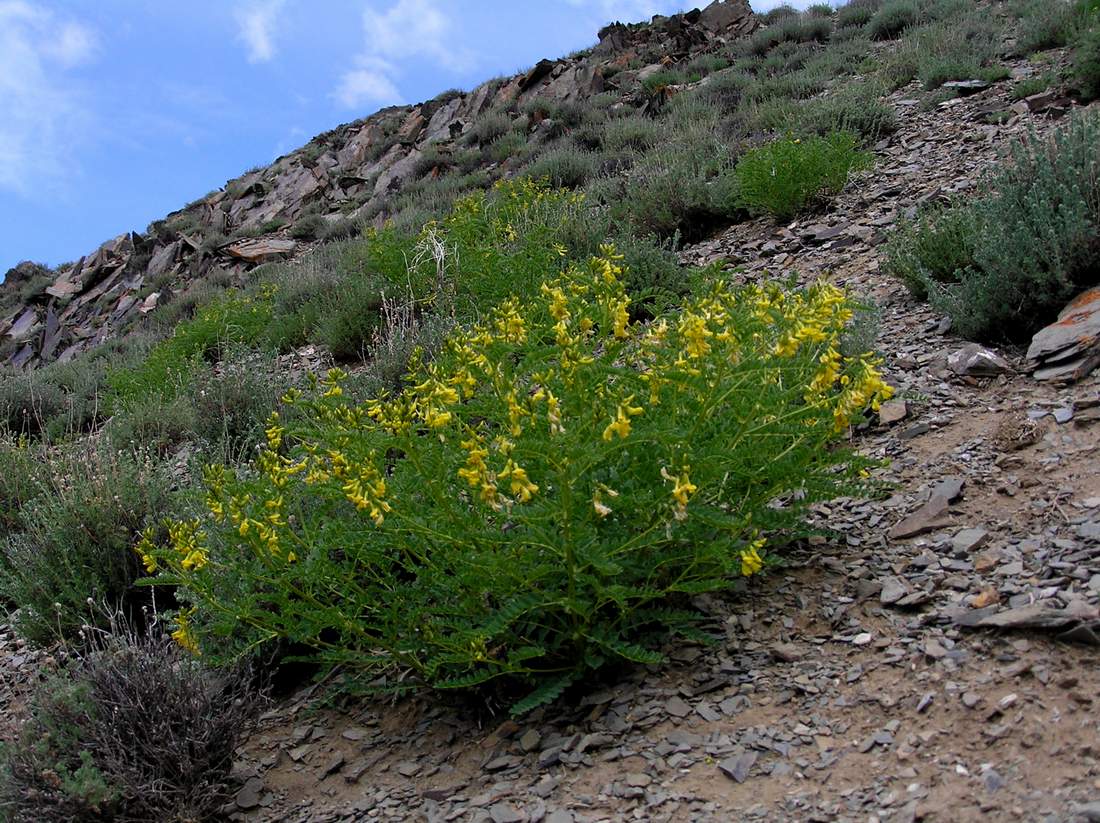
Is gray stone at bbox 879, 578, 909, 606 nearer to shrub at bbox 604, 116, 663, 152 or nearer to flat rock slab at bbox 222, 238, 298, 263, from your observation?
shrub at bbox 604, 116, 663, 152

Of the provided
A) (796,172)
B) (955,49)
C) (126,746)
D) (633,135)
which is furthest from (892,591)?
(633,135)

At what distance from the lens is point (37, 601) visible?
168 inches

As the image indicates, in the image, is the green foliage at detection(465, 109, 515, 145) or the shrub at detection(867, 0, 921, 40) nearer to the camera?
the shrub at detection(867, 0, 921, 40)

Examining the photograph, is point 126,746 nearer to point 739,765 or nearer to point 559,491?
point 559,491

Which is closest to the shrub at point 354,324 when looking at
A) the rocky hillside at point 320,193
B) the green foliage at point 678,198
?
the green foliage at point 678,198

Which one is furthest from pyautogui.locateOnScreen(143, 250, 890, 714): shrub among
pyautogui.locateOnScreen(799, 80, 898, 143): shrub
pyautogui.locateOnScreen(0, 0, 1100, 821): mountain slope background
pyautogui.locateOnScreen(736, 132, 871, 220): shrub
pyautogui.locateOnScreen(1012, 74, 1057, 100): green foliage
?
pyautogui.locateOnScreen(1012, 74, 1057, 100): green foliage

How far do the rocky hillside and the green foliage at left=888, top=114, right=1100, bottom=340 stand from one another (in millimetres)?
10736

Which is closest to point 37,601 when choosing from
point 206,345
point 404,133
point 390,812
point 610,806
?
point 390,812

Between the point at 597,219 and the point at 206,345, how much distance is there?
4446mm

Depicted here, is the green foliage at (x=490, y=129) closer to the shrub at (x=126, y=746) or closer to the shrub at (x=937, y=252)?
the shrub at (x=937, y=252)

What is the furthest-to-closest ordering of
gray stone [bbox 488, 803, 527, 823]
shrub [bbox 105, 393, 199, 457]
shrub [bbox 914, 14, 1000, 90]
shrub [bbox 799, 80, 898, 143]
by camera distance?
shrub [bbox 914, 14, 1000, 90], shrub [bbox 799, 80, 898, 143], shrub [bbox 105, 393, 199, 457], gray stone [bbox 488, 803, 527, 823]

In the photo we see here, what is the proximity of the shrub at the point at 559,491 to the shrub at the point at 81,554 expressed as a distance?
1638mm

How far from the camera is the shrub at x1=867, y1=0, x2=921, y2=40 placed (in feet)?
46.8

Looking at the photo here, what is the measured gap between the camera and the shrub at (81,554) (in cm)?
425
